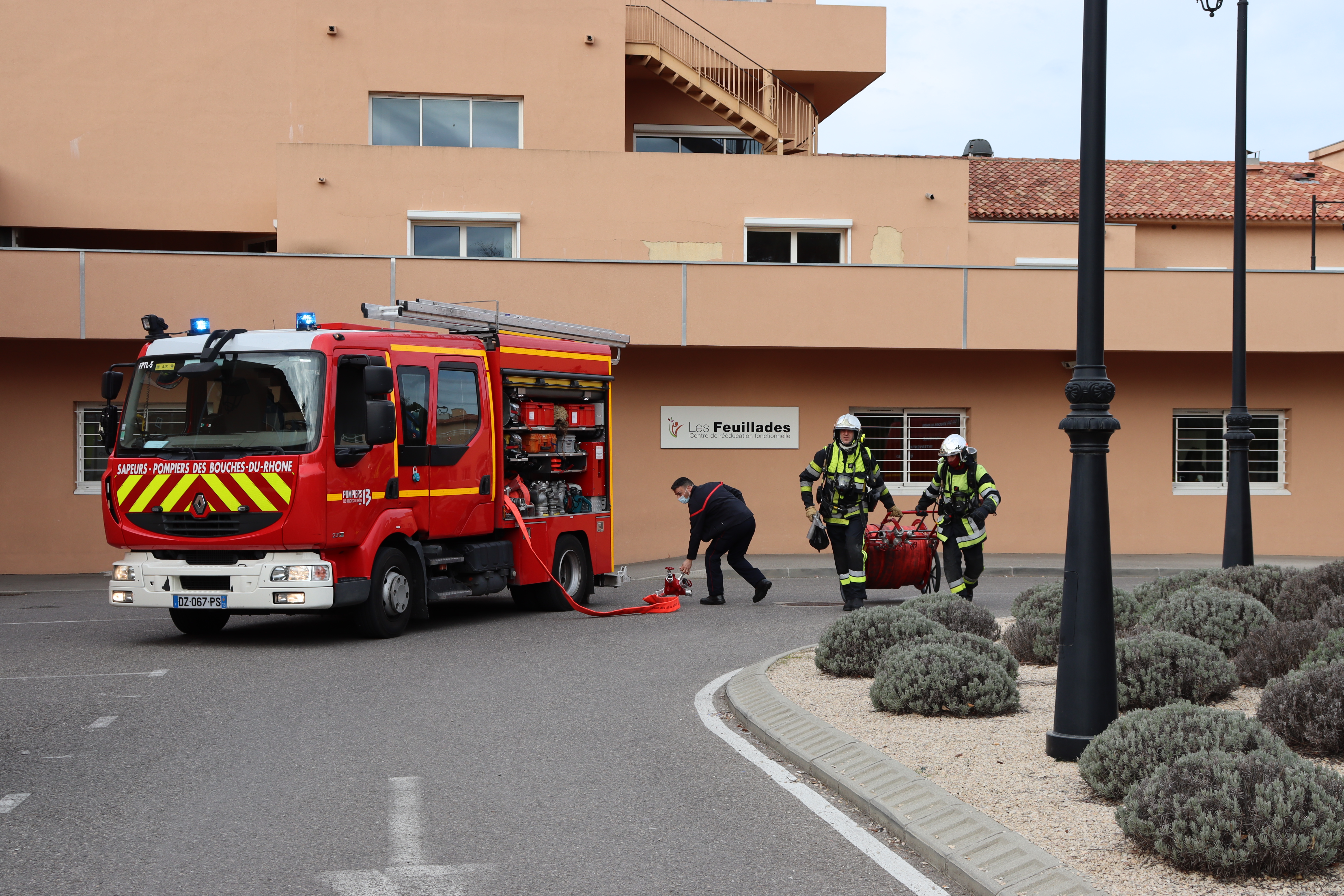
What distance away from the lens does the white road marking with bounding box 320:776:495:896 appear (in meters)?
5.17

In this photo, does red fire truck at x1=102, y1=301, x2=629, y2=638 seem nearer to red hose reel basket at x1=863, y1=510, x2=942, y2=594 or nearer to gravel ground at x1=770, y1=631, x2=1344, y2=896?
red hose reel basket at x1=863, y1=510, x2=942, y2=594

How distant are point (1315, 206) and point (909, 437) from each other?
37.0 ft

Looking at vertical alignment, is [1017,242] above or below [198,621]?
above

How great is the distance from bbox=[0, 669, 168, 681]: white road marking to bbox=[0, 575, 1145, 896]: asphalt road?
0.05 meters

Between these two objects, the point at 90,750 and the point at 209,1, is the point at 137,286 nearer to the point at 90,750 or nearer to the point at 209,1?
the point at 209,1

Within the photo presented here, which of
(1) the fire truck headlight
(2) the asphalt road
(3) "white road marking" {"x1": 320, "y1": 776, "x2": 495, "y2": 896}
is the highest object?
(1) the fire truck headlight

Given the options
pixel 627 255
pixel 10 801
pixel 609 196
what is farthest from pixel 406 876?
pixel 609 196

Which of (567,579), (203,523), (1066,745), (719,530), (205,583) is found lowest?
(567,579)

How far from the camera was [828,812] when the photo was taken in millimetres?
6258

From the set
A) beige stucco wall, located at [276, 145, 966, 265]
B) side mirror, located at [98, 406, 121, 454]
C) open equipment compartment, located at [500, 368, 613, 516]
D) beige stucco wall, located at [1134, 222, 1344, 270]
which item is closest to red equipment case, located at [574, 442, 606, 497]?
open equipment compartment, located at [500, 368, 613, 516]

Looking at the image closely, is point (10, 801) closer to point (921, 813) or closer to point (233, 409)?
point (921, 813)

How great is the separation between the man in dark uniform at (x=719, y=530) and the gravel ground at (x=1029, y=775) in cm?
609

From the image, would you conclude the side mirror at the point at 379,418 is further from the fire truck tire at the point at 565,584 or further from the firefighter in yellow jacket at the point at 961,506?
the firefighter in yellow jacket at the point at 961,506

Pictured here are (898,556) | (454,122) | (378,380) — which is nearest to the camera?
(378,380)
